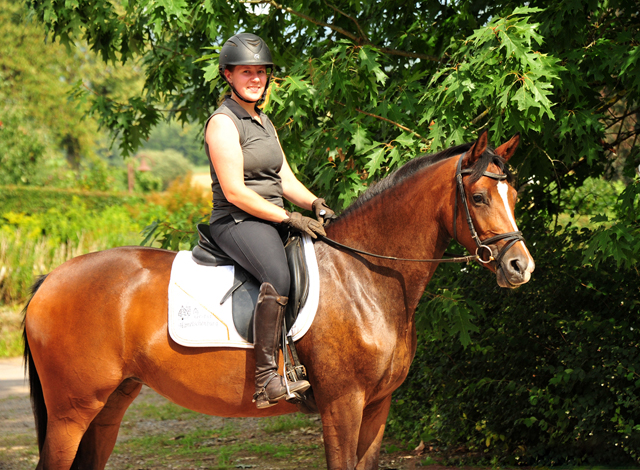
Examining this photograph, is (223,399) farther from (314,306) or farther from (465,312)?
(465,312)

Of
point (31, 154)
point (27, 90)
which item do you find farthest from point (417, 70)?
point (27, 90)

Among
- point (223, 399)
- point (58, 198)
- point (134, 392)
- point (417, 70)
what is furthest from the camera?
point (58, 198)

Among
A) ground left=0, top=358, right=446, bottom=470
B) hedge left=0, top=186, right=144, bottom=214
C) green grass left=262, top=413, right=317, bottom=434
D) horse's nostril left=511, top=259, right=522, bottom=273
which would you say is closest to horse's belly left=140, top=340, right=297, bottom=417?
horse's nostril left=511, top=259, right=522, bottom=273

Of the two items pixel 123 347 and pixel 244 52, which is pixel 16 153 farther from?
pixel 244 52

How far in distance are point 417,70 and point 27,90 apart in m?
31.9

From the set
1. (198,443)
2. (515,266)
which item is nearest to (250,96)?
(515,266)

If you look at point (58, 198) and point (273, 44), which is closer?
point (273, 44)

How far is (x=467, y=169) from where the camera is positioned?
3219 mm

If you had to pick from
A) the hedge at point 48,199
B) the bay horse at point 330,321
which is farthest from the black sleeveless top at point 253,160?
the hedge at point 48,199

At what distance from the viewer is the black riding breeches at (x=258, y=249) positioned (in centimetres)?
332

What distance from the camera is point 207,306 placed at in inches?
138

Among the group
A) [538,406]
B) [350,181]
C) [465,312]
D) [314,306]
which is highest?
[350,181]

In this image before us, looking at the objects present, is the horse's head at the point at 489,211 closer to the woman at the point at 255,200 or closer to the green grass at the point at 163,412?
the woman at the point at 255,200

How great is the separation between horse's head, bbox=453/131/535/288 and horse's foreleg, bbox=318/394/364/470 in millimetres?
1008
